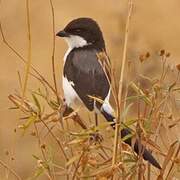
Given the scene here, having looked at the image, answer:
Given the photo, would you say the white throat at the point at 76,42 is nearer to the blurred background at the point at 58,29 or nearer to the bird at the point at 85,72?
the bird at the point at 85,72

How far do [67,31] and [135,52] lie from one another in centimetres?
162

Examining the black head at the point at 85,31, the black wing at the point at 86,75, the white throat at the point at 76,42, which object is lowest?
the black wing at the point at 86,75

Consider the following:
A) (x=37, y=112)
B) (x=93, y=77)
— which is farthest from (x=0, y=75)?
(x=37, y=112)

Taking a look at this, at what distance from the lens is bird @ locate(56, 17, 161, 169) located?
12.5 ft

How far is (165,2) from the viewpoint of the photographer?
28.2 feet

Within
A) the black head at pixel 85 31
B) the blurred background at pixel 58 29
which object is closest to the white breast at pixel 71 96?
the black head at pixel 85 31

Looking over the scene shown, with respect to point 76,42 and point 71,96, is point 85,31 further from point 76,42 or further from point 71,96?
point 71,96

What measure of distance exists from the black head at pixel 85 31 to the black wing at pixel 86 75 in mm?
99

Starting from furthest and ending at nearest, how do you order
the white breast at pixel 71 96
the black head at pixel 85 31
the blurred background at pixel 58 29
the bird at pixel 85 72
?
the blurred background at pixel 58 29, the black head at pixel 85 31, the white breast at pixel 71 96, the bird at pixel 85 72

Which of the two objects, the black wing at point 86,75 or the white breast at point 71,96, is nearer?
the black wing at point 86,75

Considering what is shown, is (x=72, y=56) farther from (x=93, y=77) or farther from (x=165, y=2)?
(x=165, y=2)

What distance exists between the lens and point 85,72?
405cm

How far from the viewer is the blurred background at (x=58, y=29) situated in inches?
266

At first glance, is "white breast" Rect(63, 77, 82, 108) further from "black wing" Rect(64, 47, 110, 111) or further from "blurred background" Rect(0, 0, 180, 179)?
"blurred background" Rect(0, 0, 180, 179)
